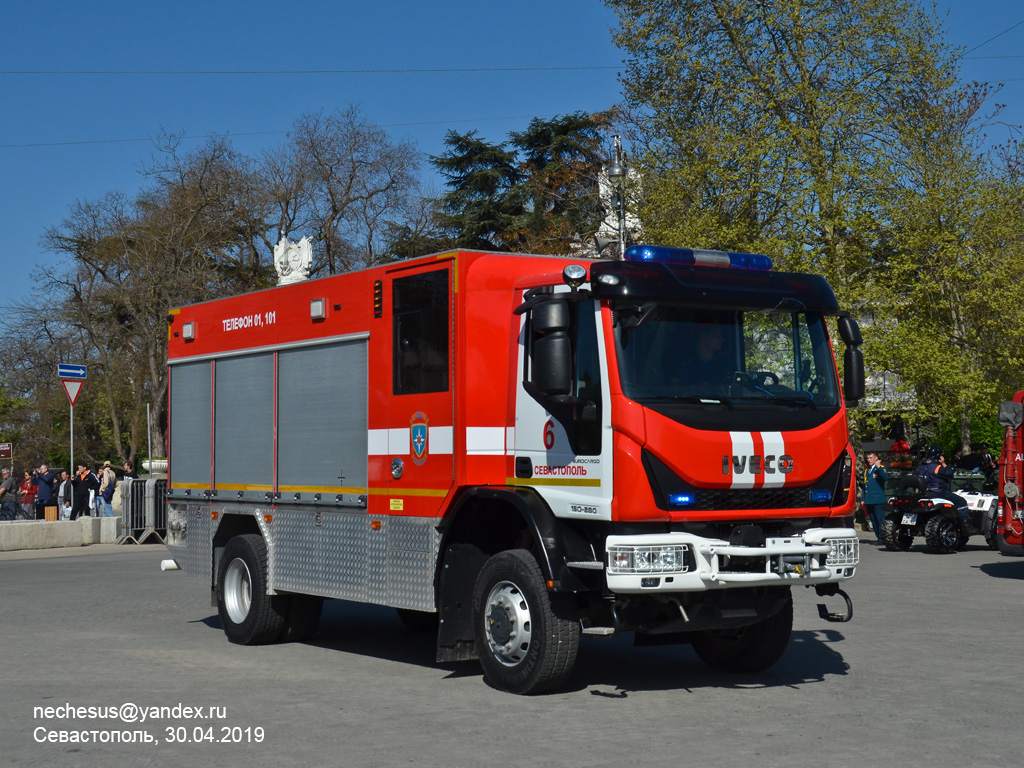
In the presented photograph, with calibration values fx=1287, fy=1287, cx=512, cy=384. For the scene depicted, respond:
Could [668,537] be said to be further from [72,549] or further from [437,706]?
[72,549]

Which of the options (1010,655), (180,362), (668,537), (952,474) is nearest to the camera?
(668,537)

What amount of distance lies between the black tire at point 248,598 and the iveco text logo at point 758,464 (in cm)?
485

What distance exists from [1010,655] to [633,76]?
21377 mm

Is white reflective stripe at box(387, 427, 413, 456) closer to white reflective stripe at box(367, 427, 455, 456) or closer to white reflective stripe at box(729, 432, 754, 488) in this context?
white reflective stripe at box(367, 427, 455, 456)

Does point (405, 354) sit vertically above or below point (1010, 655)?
above

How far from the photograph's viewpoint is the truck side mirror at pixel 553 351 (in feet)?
26.2

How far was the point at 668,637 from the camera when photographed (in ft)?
30.5

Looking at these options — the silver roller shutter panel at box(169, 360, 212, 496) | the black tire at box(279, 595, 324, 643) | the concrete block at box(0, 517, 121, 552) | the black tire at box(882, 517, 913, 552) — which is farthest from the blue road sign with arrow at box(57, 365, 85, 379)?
the black tire at box(882, 517, 913, 552)

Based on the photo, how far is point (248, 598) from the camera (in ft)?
37.8

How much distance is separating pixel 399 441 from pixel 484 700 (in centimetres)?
215

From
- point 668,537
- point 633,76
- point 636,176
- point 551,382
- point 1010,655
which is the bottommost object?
point 1010,655

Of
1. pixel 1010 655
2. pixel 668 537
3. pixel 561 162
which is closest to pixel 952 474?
pixel 1010 655

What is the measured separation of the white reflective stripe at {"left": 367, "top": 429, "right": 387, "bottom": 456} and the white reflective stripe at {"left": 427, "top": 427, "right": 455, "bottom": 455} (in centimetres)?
59

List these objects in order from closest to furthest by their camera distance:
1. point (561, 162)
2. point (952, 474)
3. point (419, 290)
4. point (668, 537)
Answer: point (668, 537) → point (419, 290) → point (952, 474) → point (561, 162)
